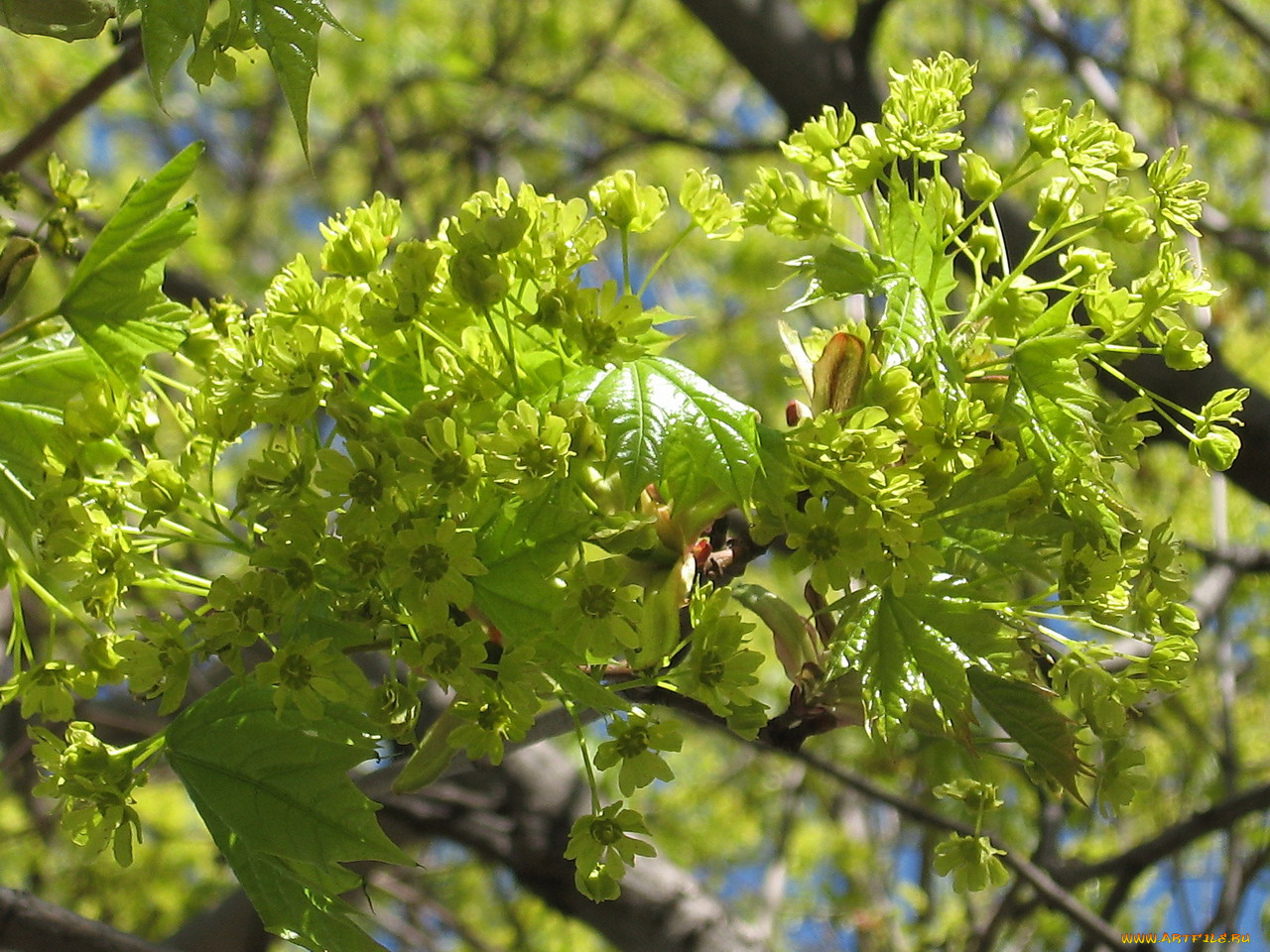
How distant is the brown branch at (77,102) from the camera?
175cm

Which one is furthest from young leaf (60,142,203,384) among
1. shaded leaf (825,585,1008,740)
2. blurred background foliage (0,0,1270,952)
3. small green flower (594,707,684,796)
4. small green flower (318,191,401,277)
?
blurred background foliage (0,0,1270,952)

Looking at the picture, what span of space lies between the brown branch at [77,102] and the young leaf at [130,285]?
768 millimetres

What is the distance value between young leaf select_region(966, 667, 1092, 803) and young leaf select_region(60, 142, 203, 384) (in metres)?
0.76

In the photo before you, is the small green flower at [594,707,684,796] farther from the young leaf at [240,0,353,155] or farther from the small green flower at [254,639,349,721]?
the young leaf at [240,0,353,155]

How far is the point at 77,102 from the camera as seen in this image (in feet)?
5.94

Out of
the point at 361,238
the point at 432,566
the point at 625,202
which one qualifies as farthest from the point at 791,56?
the point at 432,566

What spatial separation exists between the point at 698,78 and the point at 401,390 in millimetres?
5220

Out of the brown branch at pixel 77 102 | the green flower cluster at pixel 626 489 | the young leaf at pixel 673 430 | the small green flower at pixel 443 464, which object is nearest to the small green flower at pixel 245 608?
the green flower cluster at pixel 626 489

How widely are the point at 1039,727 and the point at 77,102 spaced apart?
5.38 feet

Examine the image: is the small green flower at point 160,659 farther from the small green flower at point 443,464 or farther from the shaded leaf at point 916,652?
the shaded leaf at point 916,652

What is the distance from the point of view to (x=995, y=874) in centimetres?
97

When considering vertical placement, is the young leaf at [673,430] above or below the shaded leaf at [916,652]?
above

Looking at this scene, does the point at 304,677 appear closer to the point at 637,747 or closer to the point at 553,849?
→ the point at 637,747

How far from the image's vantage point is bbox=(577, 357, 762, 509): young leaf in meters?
0.84
